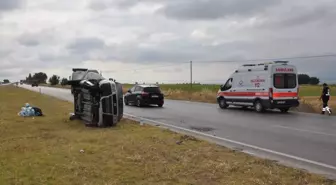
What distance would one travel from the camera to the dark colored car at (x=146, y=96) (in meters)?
28.2

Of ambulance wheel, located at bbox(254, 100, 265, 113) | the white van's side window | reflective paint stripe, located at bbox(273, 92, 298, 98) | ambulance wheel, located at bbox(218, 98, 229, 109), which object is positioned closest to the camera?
reflective paint stripe, located at bbox(273, 92, 298, 98)

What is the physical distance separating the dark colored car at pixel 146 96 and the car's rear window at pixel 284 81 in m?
9.14

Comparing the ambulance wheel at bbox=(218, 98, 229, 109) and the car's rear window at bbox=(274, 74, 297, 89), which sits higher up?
the car's rear window at bbox=(274, 74, 297, 89)

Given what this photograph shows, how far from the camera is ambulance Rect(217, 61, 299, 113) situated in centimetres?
2219

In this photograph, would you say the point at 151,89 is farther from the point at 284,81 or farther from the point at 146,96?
the point at 284,81

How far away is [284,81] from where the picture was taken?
73.7 ft

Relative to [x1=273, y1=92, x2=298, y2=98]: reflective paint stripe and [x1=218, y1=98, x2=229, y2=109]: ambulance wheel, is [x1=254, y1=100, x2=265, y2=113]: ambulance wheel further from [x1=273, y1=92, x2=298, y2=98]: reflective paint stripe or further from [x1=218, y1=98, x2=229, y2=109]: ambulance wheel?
[x1=218, y1=98, x2=229, y2=109]: ambulance wheel

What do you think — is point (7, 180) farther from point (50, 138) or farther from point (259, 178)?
point (50, 138)

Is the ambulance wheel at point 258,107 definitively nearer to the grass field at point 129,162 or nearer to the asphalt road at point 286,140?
the asphalt road at point 286,140

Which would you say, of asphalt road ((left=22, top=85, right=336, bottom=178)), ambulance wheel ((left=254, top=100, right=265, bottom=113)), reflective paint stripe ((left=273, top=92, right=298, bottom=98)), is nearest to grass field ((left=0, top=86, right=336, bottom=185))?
asphalt road ((left=22, top=85, right=336, bottom=178))

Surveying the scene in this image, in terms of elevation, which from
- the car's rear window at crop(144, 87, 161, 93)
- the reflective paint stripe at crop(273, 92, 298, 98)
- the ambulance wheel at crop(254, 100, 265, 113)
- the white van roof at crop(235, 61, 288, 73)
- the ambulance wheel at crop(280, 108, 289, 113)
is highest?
the white van roof at crop(235, 61, 288, 73)

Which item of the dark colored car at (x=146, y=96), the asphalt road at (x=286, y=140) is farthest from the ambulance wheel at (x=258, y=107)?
the dark colored car at (x=146, y=96)

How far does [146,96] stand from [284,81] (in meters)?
9.82

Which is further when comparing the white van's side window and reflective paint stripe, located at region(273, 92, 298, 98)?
the white van's side window
